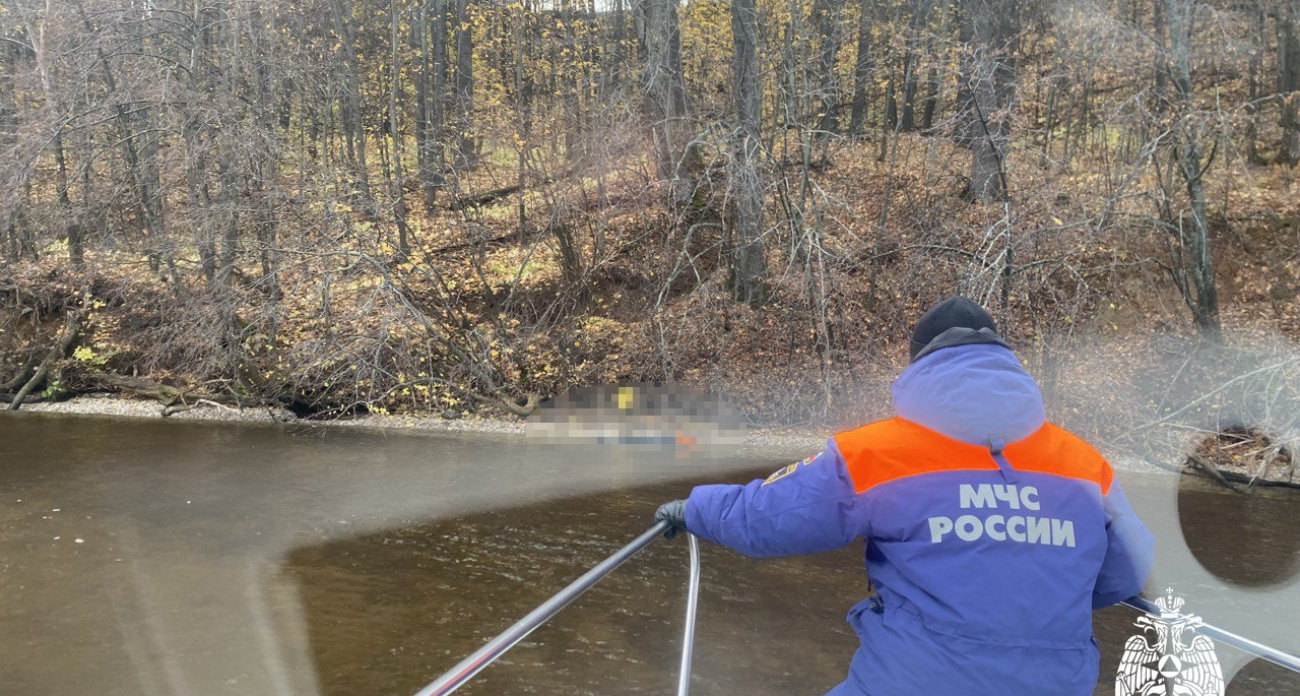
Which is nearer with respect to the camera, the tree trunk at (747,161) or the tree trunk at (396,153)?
the tree trunk at (747,161)

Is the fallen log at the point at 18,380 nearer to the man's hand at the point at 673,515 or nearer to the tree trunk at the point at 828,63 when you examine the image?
the tree trunk at the point at 828,63

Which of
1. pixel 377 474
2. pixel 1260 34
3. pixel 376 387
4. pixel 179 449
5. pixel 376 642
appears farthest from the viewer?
pixel 1260 34

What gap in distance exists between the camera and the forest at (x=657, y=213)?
39.1 feet

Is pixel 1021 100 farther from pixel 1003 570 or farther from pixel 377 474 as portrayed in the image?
pixel 1003 570

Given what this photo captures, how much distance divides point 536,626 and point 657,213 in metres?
12.2

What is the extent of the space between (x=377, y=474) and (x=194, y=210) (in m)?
6.01

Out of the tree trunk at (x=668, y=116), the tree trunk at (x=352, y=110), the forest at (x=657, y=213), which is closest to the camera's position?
the forest at (x=657, y=213)

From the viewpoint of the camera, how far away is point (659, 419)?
5.52m

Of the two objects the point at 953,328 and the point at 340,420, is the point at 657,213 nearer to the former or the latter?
the point at 340,420

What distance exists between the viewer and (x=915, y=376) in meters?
2.10

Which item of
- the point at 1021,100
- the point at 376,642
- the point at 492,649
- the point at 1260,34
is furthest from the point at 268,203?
the point at 1260,34

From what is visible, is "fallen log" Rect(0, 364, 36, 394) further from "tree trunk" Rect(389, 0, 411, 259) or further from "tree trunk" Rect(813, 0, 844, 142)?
"tree trunk" Rect(813, 0, 844, 142)

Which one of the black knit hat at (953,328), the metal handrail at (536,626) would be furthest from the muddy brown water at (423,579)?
the black knit hat at (953,328)

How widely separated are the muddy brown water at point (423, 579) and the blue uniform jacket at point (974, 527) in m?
3.89
